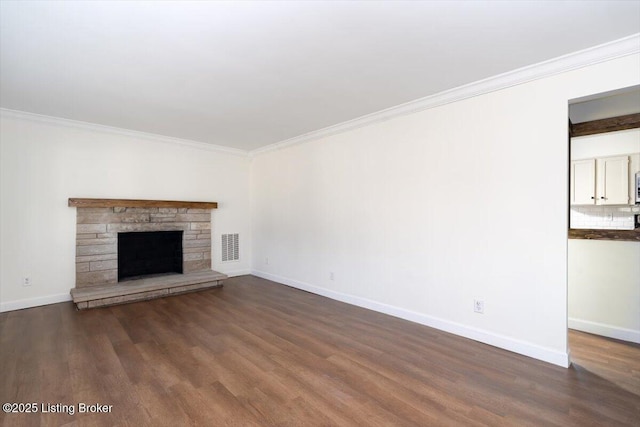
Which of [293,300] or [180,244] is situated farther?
[180,244]

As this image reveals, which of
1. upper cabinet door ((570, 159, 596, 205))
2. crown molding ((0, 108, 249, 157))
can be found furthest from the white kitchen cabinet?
crown molding ((0, 108, 249, 157))

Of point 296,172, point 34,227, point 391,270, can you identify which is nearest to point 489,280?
point 391,270

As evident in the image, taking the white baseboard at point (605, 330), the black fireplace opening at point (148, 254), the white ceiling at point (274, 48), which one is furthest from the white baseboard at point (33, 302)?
the white baseboard at point (605, 330)

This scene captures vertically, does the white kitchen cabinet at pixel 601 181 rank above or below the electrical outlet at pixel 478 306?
above

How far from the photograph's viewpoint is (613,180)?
3.23m

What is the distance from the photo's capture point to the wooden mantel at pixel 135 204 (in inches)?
165

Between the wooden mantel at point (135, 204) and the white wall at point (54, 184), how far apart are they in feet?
0.67

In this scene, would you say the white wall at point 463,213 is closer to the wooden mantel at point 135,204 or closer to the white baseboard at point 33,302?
the wooden mantel at point 135,204

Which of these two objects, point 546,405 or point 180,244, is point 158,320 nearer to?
point 180,244

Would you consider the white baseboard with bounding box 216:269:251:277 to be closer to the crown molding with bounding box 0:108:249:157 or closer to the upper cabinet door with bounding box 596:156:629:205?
the crown molding with bounding box 0:108:249:157

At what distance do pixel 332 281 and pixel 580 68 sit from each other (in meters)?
3.56

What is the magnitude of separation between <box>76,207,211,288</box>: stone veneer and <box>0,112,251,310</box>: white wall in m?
0.13

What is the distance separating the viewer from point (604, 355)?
2.65 metres

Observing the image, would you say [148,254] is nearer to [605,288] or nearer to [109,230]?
[109,230]
